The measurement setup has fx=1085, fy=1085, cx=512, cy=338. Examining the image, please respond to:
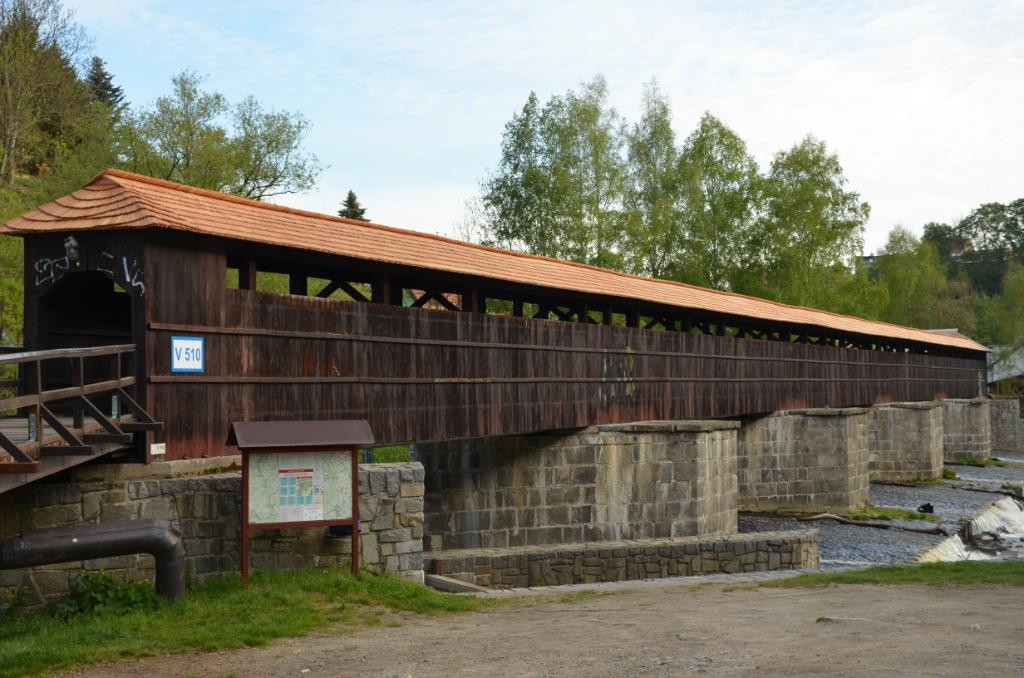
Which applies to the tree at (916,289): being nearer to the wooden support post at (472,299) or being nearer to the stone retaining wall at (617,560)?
the stone retaining wall at (617,560)

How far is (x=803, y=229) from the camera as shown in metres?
44.1

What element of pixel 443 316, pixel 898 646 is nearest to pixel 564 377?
pixel 443 316

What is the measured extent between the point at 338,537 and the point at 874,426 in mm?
27761

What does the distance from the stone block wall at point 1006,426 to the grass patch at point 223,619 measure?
48791 millimetres

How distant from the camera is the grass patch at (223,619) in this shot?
8008mm

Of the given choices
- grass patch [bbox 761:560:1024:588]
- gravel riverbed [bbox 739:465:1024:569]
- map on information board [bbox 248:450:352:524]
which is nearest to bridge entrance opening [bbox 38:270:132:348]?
map on information board [bbox 248:450:352:524]

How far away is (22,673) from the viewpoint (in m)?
7.52

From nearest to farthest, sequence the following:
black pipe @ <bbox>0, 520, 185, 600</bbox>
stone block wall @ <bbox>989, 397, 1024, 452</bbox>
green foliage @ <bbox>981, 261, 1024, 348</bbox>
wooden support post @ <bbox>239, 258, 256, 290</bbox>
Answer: black pipe @ <bbox>0, 520, 185, 600</bbox> → wooden support post @ <bbox>239, 258, 256, 290</bbox> → stone block wall @ <bbox>989, 397, 1024, 452</bbox> → green foliage @ <bbox>981, 261, 1024, 348</bbox>

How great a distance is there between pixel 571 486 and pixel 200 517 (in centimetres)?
875

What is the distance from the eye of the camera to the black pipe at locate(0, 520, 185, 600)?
342 inches

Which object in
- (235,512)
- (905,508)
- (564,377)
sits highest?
(564,377)

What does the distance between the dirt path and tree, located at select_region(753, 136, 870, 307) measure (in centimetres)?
3353

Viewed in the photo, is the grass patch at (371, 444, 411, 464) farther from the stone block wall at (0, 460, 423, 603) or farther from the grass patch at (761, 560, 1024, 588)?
the stone block wall at (0, 460, 423, 603)

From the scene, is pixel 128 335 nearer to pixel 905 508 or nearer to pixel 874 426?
pixel 905 508
